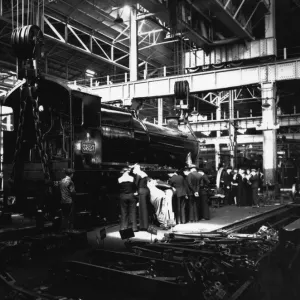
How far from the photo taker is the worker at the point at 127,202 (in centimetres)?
965

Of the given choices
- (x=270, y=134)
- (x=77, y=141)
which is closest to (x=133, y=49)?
(x=270, y=134)

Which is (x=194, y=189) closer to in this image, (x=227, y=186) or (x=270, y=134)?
(x=227, y=186)

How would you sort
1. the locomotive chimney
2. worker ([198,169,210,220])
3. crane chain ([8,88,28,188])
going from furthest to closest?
1. the locomotive chimney
2. worker ([198,169,210,220])
3. crane chain ([8,88,28,188])

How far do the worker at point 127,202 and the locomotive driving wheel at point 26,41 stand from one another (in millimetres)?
3749

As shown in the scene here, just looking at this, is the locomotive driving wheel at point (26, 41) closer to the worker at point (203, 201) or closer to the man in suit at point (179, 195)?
the man in suit at point (179, 195)

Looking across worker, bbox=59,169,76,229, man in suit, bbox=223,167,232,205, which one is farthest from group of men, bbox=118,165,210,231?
man in suit, bbox=223,167,232,205

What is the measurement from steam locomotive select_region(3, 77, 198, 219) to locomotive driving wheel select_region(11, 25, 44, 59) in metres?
0.82

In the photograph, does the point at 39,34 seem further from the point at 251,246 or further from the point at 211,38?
the point at 211,38

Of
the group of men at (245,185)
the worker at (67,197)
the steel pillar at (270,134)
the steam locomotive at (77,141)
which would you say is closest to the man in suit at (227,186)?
the group of men at (245,185)

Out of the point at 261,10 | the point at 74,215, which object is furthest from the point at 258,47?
the point at 74,215

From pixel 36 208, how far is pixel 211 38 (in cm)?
2097

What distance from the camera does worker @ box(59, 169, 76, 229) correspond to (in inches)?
342

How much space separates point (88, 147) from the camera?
9.91m

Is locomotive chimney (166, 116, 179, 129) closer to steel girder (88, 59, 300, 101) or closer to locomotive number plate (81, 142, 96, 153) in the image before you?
steel girder (88, 59, 300, 101)
